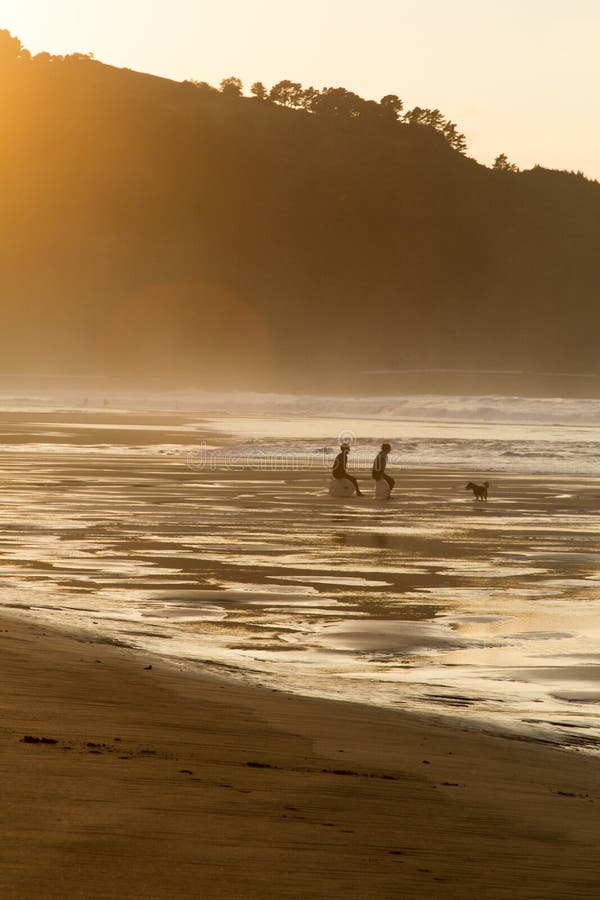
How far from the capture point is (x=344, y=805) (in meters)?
5.11

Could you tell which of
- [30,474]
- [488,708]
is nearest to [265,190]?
[30,474]

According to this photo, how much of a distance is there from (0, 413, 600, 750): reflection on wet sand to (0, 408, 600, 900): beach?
37mm

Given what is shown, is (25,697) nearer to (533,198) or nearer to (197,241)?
(197,241)

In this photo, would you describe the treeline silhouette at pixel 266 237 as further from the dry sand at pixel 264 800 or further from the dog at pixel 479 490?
the dry sand at pixel 264 800

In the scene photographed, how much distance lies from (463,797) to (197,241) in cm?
16912

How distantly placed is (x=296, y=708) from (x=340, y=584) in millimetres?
5500

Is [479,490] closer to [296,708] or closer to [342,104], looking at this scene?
[296,708]

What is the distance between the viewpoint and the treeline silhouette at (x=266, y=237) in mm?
155125

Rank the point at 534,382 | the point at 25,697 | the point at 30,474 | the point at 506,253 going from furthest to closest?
the point at 506,253 < the point at 534,382 < the point at 30,474 < the point at 25,697

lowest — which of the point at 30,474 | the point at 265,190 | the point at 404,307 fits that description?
the point at 30,474

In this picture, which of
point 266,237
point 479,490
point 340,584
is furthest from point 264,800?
point 266,237

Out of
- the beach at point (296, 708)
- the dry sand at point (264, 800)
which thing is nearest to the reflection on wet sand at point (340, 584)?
the beach at point (296, 708)

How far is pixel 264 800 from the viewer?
508 cm

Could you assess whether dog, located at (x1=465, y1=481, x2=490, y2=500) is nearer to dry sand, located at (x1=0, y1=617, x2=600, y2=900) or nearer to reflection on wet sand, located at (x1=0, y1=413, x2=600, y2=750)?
reflection on wet sand, located at (x1=0, y1=413, x2=600, y2=750)
